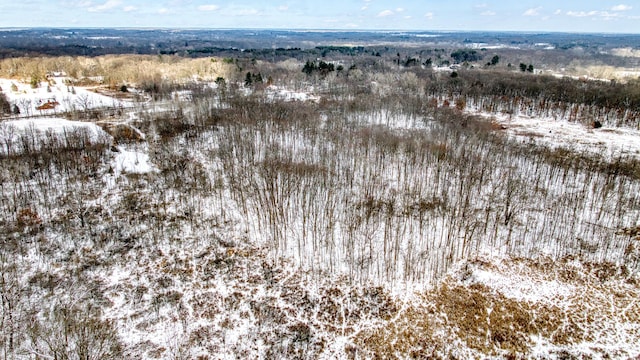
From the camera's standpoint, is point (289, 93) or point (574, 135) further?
point (289, 93)

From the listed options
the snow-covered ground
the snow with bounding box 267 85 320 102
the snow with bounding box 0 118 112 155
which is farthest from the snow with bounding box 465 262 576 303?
the snow-covered ground

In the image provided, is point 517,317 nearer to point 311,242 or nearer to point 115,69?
point 311,242

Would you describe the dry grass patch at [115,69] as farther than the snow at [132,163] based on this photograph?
Yes

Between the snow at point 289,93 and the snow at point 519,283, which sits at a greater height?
the snow at point 289,93

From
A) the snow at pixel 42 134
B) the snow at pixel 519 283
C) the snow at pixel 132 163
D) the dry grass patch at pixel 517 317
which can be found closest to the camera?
the dry grass patch at pixel 517 317

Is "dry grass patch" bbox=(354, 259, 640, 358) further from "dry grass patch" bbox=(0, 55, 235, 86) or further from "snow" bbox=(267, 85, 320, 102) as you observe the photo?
"dry grass patch" bbox=(0, 55, 235, 86)

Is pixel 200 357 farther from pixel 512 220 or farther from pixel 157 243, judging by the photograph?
pixel 512 220

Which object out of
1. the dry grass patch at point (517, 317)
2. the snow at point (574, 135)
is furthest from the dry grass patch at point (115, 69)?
the dry grass patch at point (517, 317)

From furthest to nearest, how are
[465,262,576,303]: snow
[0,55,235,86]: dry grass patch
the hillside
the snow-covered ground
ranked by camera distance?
[0,55,235,86]: dry grass patch, the snow-covered ground, [465,262,576,303]: snow, the hillside

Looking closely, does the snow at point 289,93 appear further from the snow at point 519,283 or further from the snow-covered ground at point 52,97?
the snow at point 519,283

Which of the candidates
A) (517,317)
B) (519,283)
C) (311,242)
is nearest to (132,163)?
(311,242)

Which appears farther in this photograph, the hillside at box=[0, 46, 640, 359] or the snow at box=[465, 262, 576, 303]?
the snow at box=[465, 262, 576, 303]
